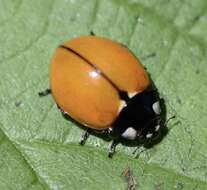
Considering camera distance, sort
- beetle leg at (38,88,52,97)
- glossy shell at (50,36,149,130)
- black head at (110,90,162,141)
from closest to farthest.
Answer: glossy shell at (50,36,149,130)
black head at (110,90,162,141)
beetle leg at (38,88,52,97)

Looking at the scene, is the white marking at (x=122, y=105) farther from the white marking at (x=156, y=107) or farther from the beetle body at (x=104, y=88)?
the white marking at (x=156, y=107)

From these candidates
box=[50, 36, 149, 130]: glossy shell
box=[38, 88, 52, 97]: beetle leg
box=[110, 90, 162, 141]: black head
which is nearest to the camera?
box=[50, 36, 149, 130]: glossy shell

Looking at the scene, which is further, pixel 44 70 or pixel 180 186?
pixel 44 70

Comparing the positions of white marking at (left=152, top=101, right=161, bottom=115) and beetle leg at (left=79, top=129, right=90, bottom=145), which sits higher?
white marking at (left=152, top=101, right=161, bottom=115)

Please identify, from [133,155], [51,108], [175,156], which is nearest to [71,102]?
[51,108]

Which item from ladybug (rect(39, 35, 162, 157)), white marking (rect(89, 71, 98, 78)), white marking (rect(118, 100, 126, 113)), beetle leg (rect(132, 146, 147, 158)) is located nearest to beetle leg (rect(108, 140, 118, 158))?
ladybug (rect(39, 35, 162, 157))

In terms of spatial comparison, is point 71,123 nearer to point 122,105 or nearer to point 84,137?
point 84,137

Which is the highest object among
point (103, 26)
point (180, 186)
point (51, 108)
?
point (103, 26)

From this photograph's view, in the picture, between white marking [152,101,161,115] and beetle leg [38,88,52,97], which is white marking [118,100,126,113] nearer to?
white marking [152,101,161,115]

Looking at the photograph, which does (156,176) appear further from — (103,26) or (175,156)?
(103,26)
